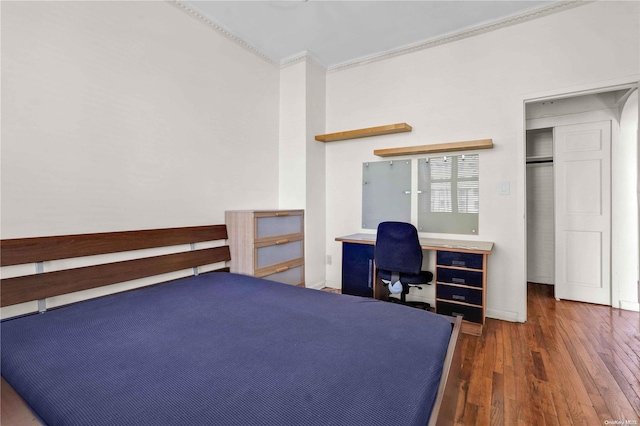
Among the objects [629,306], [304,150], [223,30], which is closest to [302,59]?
[223,30]

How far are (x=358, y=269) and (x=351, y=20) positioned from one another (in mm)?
2548

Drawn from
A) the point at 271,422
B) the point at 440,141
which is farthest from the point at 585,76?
the point at 271,422

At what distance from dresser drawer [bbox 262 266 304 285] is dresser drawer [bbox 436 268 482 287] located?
1.49m

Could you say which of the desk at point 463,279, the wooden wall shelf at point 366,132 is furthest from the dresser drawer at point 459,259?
the wooden wall shelf at point 366,132

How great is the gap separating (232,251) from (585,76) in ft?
11.8

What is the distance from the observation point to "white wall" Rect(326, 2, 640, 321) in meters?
2.61

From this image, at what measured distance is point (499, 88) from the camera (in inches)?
119

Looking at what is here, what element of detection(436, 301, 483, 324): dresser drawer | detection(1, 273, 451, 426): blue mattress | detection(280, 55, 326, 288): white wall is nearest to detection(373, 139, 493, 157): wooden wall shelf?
detection(280, 55, 326, 288): white wall

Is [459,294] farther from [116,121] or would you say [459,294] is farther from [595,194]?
[116,121]

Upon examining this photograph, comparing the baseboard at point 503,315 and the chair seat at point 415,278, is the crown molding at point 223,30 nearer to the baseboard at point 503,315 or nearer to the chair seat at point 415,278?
the chair seat at point 415,278

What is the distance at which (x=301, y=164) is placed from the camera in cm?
369

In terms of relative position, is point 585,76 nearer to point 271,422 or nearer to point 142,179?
point 271,422

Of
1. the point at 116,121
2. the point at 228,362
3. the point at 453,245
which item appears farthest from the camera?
the point at 453,245

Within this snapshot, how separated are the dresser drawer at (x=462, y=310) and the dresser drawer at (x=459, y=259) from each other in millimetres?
366
